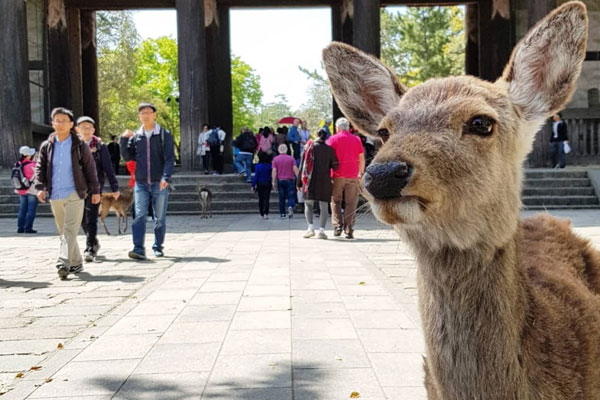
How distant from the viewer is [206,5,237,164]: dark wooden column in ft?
82.7

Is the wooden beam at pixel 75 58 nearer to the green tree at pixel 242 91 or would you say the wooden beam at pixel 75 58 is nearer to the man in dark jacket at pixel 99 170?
the man in dark jacket at pixel 99 170

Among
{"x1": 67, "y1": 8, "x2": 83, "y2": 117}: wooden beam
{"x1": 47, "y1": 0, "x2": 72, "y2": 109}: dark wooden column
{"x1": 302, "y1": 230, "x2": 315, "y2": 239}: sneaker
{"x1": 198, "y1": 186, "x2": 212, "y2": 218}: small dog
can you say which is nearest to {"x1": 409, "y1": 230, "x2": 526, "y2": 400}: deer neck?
{"x1": 302, "y1": 230, "x2": 315, "y2": 239}: sneaker

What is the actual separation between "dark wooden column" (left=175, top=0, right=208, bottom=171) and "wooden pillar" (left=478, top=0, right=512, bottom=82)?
11212 mm

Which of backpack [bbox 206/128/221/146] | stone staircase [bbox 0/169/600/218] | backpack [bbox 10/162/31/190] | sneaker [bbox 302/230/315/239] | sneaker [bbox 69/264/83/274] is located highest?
backpack [bbox 206/128/221/146]

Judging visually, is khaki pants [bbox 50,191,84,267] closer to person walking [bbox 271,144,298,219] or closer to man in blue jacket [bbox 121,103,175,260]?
man in blue jacket [bbox 121,103,175,260]

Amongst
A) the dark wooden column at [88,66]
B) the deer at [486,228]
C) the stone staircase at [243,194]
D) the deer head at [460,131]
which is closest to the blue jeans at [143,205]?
the deer head at [460,131]

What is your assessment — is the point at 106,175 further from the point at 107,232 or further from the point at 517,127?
the point at 517,127

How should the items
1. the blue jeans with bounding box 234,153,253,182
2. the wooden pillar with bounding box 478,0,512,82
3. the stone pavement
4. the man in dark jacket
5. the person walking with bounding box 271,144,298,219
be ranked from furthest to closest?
the wooden pillar with bounding box 478,0,512,82 < the blue jeans with bounding box 234,153,253,182 < the person walking with bounding box 271,144,298,219 < the man in dark jacket < the stone pavement

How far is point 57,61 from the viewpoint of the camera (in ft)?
80.9

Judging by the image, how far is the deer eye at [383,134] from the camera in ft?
6.92

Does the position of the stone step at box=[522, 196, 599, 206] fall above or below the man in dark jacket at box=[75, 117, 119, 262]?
below

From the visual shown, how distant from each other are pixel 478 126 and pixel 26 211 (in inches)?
504

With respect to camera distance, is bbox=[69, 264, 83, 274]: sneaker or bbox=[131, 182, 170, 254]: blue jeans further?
bbox=[131, 182, 170, 254]: blue jeans

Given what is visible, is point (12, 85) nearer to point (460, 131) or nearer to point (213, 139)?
point (213, 139)
